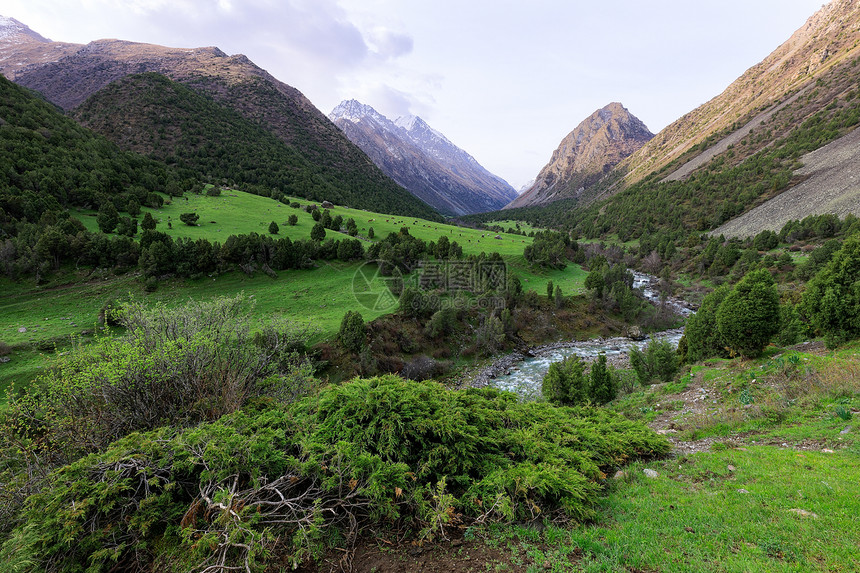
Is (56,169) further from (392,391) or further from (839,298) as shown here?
(839,298)

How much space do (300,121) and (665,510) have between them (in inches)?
5897

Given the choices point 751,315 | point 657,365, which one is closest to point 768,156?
point 657,365

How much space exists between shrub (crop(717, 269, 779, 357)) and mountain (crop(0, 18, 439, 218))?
79.7 metres

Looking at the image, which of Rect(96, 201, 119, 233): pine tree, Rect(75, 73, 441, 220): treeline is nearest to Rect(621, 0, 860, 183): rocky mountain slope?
Rect(75, 73, 441, 220): treeline

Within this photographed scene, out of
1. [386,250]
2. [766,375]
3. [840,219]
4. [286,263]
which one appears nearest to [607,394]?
[766,375]

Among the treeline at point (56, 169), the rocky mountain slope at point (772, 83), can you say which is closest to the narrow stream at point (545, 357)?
the treeline at point (56, 169)

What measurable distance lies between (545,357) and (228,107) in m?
131

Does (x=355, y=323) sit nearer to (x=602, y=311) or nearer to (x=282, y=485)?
(x=282, y=485)

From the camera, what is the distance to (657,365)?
19.0 metres

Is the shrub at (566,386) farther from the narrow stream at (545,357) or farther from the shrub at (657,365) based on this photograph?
the shrub at (657,365)

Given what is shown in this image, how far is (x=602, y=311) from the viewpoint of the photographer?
134 ft

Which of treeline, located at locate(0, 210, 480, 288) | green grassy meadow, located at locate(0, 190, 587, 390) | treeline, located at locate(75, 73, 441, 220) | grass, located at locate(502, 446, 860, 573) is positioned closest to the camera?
grass, located at locate(502, 446, 860, 573)

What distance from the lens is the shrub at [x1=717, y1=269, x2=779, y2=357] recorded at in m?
13.8

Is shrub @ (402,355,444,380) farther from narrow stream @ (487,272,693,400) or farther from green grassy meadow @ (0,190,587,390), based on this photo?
green grassy meadow @ (0,190,587,390)
